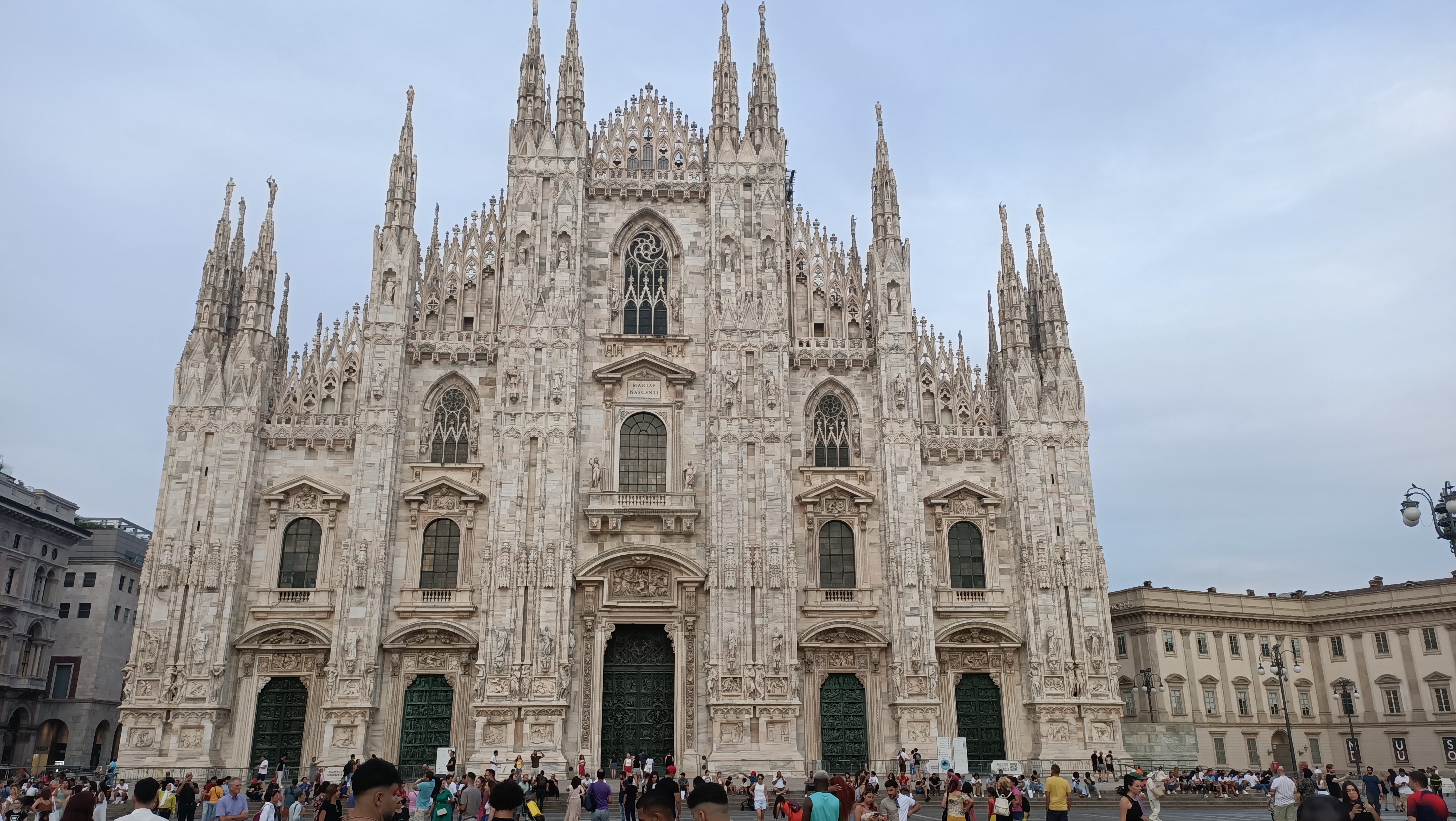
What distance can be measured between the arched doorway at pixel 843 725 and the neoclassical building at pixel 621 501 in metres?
0.09

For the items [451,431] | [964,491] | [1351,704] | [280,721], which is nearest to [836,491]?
[964,491]

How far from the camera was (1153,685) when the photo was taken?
5081 centimetres

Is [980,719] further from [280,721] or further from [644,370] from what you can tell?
[280,721]

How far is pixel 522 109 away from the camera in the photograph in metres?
38.2

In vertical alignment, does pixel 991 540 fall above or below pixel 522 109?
below

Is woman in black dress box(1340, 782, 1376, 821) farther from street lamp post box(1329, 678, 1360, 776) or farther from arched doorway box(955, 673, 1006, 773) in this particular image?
street lamp post box(1329, 678, 1360, 776)

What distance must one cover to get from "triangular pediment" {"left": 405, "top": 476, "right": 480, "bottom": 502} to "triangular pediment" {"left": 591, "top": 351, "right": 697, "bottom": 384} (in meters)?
5.57

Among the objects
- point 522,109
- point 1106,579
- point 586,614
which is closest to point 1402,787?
point 1106,579

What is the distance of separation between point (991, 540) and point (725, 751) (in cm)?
1134

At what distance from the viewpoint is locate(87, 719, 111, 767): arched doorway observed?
56.1 meters

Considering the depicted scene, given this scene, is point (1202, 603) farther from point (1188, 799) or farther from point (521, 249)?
point (521, 249)

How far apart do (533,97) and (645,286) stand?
812cm

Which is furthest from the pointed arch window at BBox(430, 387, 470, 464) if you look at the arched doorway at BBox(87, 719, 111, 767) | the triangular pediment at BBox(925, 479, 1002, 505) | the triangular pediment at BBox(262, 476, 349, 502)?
the arched doorway at BBox(87, 719, 111, 767)

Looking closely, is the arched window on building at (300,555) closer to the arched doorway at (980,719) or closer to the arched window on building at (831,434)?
the arched window on building at (831,434)
